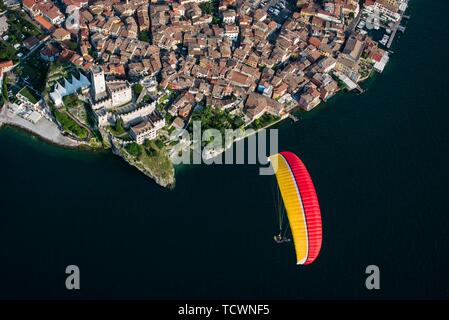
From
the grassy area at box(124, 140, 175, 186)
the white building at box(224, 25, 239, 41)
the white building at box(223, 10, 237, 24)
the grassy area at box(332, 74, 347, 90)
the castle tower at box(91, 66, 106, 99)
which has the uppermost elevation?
the white building at box(223, 10, 237, 24)

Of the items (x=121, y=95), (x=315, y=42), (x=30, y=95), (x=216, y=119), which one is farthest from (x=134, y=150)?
(x=315, y=42)

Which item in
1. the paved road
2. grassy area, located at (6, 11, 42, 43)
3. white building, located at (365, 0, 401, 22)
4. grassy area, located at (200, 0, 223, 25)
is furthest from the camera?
white building, located at (365, 0, 401, 22)

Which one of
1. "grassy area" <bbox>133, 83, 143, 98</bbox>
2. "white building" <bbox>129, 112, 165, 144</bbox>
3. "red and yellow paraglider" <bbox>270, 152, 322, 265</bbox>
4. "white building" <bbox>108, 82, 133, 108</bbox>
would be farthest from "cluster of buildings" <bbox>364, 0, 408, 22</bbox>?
A: "red and yellow paraglider" <bbox>270, 152, 322, 265</bbox>

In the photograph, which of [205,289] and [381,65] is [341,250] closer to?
[205,289]

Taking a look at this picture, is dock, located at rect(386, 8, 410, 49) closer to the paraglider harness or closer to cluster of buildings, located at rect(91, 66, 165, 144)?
cluster of buildings, located at rect(91, 66, 165, 144)

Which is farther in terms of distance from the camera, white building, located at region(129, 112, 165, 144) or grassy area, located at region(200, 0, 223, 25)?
grassy area, located at region(200, 0, 223, 25)

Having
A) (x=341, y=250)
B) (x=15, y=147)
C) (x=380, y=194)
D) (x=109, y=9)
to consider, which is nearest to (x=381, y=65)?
→ (x=380, y=194)
